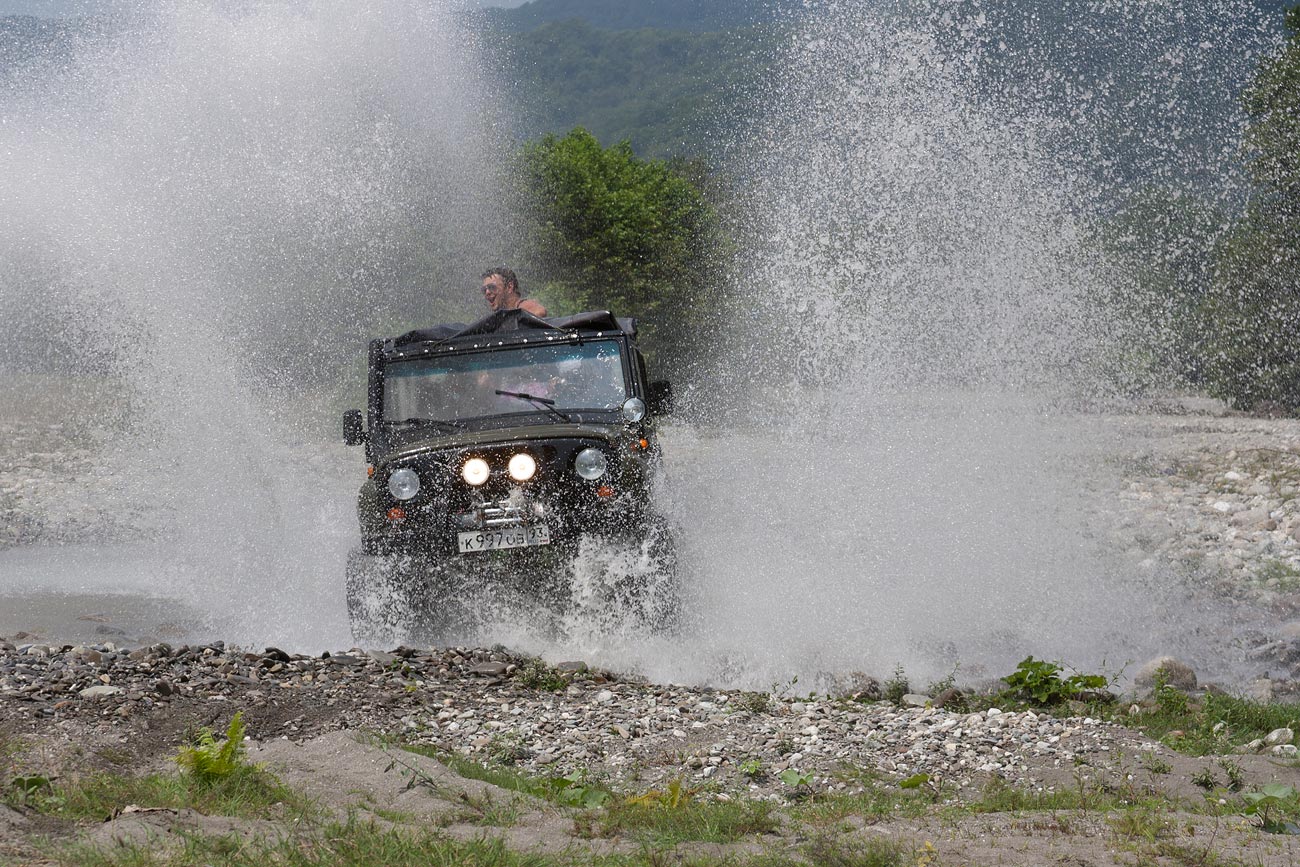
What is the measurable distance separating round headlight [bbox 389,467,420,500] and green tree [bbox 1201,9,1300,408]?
25.1 meters

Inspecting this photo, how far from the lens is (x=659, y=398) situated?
9977 mm

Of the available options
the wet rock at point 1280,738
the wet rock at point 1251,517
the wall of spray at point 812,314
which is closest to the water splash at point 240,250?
the wall of spray at point 812,314

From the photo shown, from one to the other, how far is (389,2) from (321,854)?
25.9m

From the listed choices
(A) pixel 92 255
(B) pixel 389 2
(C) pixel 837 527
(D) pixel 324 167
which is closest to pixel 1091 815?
(C) pixel 837 527

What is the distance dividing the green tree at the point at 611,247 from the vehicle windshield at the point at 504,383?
34919 mm

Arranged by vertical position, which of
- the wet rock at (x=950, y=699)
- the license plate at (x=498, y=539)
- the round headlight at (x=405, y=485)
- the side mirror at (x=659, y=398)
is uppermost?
the side mirror at (x=659, y=398)

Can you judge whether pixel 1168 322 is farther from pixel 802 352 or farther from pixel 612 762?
pixel 612 762

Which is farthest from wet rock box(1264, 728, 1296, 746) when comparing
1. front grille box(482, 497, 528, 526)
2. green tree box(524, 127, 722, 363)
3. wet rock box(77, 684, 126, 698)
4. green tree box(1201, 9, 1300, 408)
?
green tree box(524, 127, 722, 363)

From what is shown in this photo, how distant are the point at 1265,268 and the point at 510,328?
26.2 meters

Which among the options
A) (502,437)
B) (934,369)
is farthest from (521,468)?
(934,369)

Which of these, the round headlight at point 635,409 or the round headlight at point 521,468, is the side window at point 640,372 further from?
the round headlight at point 521,468

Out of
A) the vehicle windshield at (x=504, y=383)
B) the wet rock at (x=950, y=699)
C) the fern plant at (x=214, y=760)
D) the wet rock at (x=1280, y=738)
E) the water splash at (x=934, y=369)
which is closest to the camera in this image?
the fern plant at (x=214, y=760)

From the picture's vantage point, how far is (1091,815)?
443cm

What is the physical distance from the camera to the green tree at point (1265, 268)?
89.0 feet
